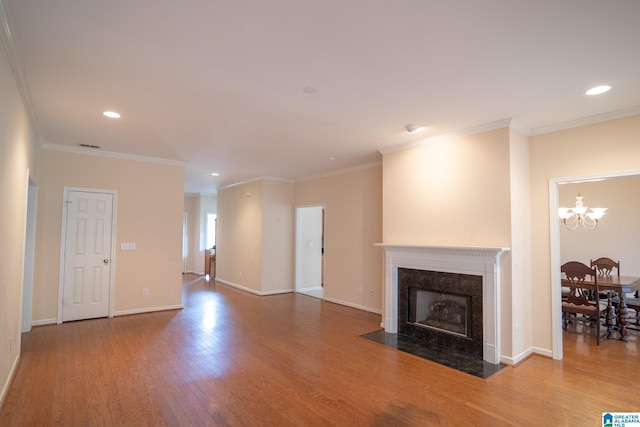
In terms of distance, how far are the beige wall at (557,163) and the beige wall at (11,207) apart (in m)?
5.10

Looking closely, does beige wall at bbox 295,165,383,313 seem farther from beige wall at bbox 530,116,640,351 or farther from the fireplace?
beige wall at bbox 530,116,640,351

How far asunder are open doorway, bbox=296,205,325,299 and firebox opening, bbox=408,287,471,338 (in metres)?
3.38

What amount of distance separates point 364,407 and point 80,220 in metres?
5.01

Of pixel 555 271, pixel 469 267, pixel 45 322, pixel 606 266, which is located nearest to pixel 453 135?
pixel 469 267

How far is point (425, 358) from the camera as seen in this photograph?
3.77 m

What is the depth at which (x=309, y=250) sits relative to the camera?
8.13 metres

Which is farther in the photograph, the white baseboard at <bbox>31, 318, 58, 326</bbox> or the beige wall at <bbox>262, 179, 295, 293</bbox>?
the beige wall at <bbox>262, 179, 295, 293</bbox>

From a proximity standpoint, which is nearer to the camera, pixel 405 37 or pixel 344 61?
pixel 405 37

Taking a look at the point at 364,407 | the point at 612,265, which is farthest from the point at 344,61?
the point at 612,265

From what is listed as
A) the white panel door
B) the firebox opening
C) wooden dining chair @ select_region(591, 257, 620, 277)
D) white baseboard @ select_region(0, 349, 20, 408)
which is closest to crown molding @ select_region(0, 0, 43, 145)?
the white panel door

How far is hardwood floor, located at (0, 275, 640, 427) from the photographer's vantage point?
255 cm

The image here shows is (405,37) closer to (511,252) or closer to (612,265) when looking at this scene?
(511,252)

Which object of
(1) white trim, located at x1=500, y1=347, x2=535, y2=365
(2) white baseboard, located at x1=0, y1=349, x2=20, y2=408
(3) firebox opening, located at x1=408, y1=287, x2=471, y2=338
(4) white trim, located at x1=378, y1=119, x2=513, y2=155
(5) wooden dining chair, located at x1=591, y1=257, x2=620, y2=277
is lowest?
(1) white trim, located at x1=500, y1=347, x2=535, y2=365

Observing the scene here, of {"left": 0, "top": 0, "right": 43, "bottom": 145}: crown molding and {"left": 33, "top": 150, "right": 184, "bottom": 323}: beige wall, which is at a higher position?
{"left": 0, "top": 0, "right": 43, "bottom": 145}: crown molding
